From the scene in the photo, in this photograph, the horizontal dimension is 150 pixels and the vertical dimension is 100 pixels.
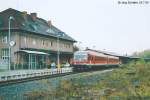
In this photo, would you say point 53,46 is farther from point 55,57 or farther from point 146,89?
point 146,89

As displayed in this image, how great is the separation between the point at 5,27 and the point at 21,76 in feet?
67.0

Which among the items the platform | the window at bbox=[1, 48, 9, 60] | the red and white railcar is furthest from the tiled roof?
the platform

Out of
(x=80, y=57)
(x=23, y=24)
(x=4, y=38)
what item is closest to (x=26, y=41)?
(x=23, y=24)

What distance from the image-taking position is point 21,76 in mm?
38094

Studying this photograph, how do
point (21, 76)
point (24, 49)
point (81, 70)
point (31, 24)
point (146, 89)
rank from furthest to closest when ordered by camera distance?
point (31, 24) → point (24, 49) → point (81, 70) → point (21, 76) → point (146, 89)

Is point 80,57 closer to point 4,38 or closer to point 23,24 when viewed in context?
point 23,24

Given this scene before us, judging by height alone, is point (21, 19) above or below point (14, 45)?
above

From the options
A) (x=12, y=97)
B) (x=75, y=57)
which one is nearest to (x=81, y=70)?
(x=75, y=57)

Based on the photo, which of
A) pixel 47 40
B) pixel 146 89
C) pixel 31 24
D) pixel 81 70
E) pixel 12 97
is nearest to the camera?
pixel 12 97

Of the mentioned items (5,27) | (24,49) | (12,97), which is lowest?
(12,97)

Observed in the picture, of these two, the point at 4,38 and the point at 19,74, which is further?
the point at 4,38

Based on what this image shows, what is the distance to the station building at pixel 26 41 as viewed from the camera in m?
53.6

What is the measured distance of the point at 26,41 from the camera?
189 ft

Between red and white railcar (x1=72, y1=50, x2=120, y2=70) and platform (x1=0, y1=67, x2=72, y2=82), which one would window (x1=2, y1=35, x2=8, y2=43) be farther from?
platform (x1=0, y1=67, x2=72, y2=82)
